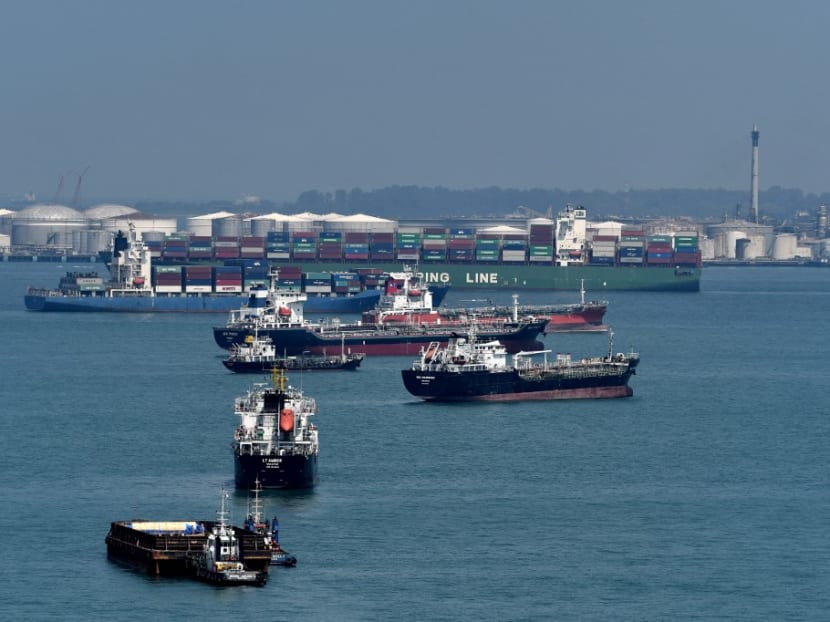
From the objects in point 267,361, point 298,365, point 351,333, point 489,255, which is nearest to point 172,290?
point 489,255

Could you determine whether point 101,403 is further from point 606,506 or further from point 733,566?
point 733,566

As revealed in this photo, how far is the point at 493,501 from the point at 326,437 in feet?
38.0

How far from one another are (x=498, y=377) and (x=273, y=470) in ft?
71.4

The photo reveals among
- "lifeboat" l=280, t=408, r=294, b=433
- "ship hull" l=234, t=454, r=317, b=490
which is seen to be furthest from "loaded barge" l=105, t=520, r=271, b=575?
"lifeboat" l=280, t=408, r=294, b=433

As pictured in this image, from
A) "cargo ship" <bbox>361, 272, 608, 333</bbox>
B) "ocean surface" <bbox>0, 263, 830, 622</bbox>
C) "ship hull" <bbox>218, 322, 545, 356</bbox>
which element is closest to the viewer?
"ocean surface" <bbox>0, 263, 830, 622</bbox>

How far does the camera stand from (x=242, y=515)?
132 ft

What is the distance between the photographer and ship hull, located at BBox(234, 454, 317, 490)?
1677 inches

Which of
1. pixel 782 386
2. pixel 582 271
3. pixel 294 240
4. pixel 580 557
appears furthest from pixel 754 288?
pixel 580 557

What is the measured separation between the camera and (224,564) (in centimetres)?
3453

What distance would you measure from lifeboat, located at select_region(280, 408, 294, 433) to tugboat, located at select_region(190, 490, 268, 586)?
24.4 feet

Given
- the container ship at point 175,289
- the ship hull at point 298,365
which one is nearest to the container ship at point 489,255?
the container ship at point 175,289

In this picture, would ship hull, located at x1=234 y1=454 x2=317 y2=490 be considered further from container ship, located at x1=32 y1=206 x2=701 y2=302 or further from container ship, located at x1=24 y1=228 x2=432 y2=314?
container ship, located at x1=32 y1=206 x2=701 y2=302

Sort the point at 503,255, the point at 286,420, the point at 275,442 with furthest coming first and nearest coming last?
1. the point at 503,255
2. the point at 275,442
3. the point at 286,420

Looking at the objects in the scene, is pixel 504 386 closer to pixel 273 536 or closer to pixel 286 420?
pixel 286 420
